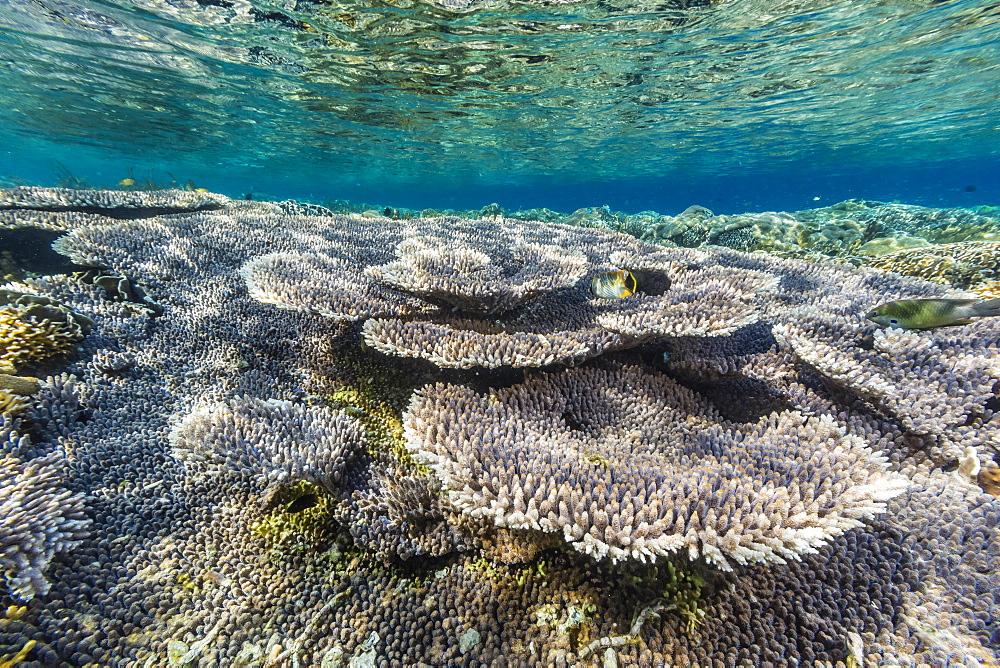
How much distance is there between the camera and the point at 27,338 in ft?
9.08

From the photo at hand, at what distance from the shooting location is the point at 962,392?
2.53 meters

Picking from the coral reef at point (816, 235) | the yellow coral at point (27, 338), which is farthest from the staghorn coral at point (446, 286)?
the coral reef at point (816, 235)

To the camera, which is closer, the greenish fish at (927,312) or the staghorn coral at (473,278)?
the greenish fish at (927,312)

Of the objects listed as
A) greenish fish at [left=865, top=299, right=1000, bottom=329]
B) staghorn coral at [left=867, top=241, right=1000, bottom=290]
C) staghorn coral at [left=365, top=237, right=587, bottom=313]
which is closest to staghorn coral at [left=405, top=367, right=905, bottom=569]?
staghorn coral at [left=365, top=237, right=587, bottom=313]

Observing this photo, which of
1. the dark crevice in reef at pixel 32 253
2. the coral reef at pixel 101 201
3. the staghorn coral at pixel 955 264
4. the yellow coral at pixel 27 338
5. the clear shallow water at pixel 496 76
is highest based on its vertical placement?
the clear shallow water at pixel 496 76

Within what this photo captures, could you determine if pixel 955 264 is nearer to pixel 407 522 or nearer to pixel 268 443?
pixel 407 522

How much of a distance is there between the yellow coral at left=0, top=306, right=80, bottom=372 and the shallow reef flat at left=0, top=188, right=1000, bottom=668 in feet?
0.05

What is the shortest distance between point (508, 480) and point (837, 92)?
97.1ft

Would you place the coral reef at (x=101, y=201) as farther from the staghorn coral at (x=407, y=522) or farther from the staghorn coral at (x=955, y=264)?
the staghorn coral at (x=955, y=264)

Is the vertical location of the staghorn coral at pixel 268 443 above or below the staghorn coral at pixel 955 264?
below

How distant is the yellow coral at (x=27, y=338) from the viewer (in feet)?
8.77

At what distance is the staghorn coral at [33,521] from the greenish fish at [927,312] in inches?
194

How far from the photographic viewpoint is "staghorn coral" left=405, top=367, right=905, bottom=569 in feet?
5.18

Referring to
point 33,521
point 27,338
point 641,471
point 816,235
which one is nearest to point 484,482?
point 641,471
